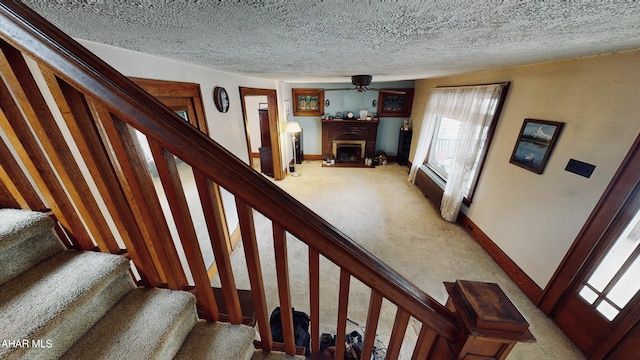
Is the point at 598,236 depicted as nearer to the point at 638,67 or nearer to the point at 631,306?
the point at 631,306

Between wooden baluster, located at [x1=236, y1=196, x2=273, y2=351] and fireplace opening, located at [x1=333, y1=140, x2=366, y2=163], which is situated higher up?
wooden baluster, located at [x1=236, y1=196, x2=273, y2=351]

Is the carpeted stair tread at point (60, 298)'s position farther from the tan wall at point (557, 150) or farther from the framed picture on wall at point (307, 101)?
the framed picture on wall at point (307, 101)

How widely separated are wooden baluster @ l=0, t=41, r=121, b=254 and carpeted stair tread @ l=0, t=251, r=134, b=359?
0.37ft

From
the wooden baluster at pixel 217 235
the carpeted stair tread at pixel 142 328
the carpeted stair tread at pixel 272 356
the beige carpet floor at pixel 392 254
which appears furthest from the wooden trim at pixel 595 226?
the carpeted stair tread at pixel 142 328

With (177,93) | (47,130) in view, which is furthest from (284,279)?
(177,93)

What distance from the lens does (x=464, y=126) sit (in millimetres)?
3004

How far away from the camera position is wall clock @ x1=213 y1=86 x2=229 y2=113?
2139 millimetres

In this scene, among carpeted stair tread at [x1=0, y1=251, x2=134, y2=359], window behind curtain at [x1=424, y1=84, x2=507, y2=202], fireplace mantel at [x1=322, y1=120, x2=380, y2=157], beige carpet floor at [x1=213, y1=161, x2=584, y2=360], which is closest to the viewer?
carpeted stair tread at [x1=0, y1=251, x2=134, y2=359]

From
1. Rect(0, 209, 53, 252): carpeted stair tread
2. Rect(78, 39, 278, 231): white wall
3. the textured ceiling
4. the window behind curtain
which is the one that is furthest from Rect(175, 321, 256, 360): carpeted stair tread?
the window behind curtain

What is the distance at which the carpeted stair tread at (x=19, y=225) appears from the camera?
646mm

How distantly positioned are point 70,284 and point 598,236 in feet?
10.0

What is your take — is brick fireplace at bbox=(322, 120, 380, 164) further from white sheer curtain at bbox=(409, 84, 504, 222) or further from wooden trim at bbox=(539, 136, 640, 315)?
wooden trim at bbox=(539, 136, 640, 315)

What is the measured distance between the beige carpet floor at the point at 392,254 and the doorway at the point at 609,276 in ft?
0.69

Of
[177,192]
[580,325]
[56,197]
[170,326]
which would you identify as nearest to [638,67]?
[580,325]
